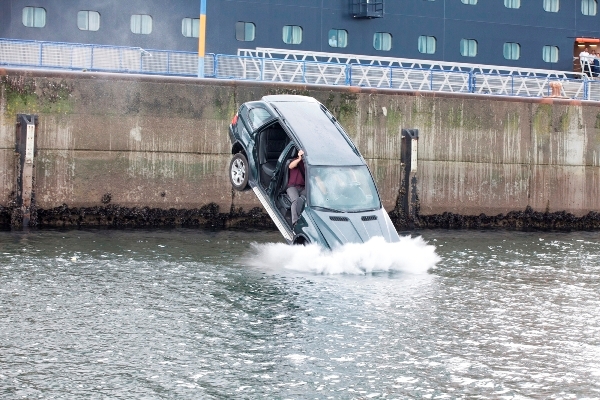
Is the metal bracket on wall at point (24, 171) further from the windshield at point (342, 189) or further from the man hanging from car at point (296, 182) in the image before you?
the windshield at point (342, 189)

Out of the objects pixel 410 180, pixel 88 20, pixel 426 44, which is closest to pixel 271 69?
pixel 410 180

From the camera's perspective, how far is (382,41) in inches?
1642

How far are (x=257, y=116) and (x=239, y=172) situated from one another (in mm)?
1252

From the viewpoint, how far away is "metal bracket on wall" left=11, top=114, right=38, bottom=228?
25703 mm

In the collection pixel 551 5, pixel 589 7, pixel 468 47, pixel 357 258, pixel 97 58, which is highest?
pixel 589 7

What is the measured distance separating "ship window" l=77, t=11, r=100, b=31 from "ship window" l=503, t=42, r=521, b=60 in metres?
17.9

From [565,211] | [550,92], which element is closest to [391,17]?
[550,92]

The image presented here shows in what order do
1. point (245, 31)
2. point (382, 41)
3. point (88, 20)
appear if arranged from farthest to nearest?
1. point (382, 41)
2. point (245, 31)
3. point (88, 20)

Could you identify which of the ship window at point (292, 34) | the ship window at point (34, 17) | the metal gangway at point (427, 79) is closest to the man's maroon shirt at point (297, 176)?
the metal gangway at point (427, 79)

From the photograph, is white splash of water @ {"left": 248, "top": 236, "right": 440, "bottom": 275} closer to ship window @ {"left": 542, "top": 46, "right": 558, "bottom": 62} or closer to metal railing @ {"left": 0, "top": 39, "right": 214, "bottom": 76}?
metal railing @ {"left": 0, "top": 39, "right": 214, "bottom": 76}

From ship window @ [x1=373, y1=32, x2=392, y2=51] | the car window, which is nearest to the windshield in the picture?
the car window

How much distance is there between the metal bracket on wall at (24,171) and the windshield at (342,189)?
9.42 metres

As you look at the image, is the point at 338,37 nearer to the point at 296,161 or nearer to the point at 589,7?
the point at 589,7

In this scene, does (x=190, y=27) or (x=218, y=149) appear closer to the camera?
(x=218, y=149)
